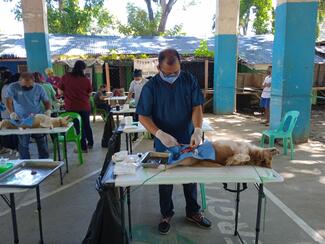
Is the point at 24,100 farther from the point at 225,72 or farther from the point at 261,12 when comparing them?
the point at 261,12

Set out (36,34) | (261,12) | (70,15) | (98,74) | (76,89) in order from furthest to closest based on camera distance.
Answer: (261,12) → (70,15) → (98,74) → (36,34) → (76,89)

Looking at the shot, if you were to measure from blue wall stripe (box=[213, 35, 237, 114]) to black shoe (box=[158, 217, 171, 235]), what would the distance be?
7963mm

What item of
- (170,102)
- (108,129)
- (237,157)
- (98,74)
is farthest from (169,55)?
(98,74)

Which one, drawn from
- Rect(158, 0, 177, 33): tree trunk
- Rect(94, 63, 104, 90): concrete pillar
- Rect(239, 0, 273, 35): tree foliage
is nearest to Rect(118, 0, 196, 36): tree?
Rect(158, 0, 177, 33): tree trunk

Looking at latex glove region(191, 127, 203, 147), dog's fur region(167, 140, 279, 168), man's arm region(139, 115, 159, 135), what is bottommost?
dog's fur region(167, 140, 279, 168)

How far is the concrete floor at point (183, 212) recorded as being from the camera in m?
2.96

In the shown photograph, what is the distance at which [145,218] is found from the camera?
10.9 ft

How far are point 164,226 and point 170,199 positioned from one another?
0.26 meters

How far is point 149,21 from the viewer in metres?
22.7

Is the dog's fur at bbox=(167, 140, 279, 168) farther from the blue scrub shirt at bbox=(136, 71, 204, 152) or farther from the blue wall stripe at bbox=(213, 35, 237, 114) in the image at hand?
the blue wall stripe at bbox=(213, 35, 237, 114)

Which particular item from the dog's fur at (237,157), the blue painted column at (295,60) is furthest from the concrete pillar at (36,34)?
the dog's fur at (237,157)

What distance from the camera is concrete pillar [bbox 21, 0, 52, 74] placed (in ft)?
28.2

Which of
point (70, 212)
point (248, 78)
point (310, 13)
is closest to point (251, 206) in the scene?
point (70, 212)

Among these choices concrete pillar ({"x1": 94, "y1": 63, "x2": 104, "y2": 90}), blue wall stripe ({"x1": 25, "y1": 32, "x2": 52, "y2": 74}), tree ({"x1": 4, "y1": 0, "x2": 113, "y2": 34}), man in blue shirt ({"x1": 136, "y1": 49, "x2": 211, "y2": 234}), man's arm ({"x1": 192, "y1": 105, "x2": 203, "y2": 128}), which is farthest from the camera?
tree ({"x1": 4, "y1": 0, "x2": 113, "y2": 34})
